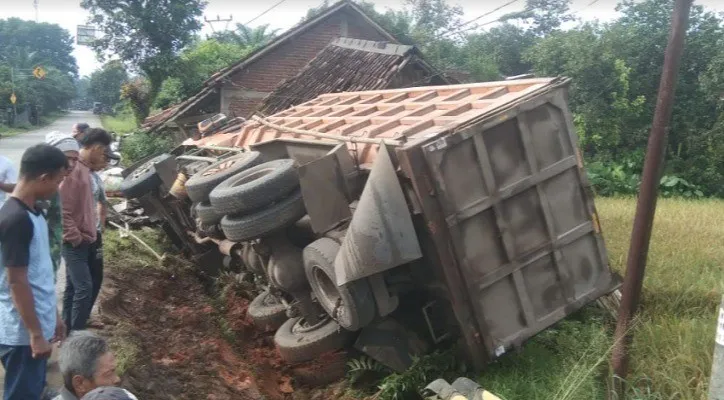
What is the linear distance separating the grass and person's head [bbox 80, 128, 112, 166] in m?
28.7

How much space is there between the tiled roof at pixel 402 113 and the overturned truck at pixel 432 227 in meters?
0.02

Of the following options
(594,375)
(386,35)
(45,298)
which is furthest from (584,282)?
(386,35)

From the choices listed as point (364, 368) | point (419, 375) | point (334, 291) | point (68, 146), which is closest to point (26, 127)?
point (68, 146)

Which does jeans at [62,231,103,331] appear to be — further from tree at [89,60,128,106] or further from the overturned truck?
tree at [89,60,128,106]

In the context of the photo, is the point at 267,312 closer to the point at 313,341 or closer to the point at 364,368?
the point at 313,341

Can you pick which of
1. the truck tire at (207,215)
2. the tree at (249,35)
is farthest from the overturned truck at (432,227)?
the tree at (249,35)

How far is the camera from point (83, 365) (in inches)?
102

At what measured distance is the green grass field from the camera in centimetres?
427

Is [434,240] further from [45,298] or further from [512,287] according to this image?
[45,298]

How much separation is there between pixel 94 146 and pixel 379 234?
7.78 feet

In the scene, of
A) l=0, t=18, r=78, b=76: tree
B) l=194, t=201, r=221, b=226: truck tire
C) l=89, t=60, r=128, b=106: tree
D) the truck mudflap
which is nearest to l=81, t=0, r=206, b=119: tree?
l=194, t=201, r=221, b=226: truck tire

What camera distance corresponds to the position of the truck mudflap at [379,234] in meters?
4.36

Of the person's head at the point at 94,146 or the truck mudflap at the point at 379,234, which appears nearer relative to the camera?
the truck mudflap at the point at 379,234

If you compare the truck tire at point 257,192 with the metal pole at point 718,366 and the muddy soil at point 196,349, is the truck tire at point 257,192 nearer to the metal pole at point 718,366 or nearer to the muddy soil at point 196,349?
the muddy soil at point 196,349
